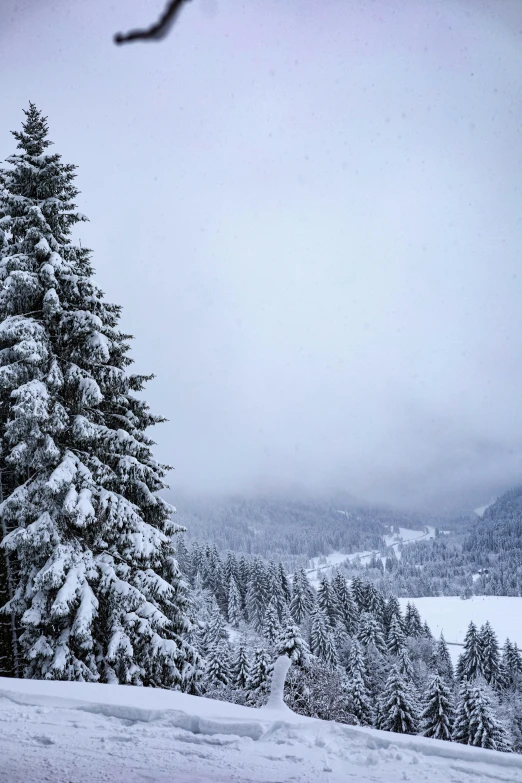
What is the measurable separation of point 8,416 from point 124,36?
1296 centimetres

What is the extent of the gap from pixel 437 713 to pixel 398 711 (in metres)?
3.04

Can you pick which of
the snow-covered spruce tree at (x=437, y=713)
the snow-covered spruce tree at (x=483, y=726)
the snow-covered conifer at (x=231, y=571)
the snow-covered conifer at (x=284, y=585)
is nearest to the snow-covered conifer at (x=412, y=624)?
the snow-covered conifer at (x=284, y=585)

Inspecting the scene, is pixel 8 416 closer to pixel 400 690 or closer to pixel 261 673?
pixel 261 673

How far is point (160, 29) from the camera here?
4.04 ft

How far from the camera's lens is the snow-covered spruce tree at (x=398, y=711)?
39781 mm

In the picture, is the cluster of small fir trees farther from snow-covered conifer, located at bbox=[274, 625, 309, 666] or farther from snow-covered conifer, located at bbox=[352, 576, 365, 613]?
snow-covered conifer, located at bbox=[352, 576, 365, 613]

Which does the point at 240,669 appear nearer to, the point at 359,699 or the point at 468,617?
the point at 359,699

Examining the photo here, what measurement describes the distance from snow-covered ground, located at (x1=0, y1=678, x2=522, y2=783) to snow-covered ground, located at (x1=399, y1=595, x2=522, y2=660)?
12677cm

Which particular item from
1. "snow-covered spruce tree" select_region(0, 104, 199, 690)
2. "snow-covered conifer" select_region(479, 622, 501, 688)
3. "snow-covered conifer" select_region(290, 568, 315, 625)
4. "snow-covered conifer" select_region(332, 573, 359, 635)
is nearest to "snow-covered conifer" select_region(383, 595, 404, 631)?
"snow-covered conifer" select_region(332, 573, 359, 635)

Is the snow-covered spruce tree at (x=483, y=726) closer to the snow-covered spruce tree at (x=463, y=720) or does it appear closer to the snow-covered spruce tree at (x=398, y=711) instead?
the snow-covered spruce tree at (x=463, y=720)

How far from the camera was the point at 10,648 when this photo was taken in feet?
44.2

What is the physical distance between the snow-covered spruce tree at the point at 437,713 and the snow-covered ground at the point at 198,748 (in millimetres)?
38024

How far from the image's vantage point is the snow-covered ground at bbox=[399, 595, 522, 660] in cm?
13688

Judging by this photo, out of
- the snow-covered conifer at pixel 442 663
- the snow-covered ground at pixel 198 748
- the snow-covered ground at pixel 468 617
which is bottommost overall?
the snow-covered ground at pixel 468 617
